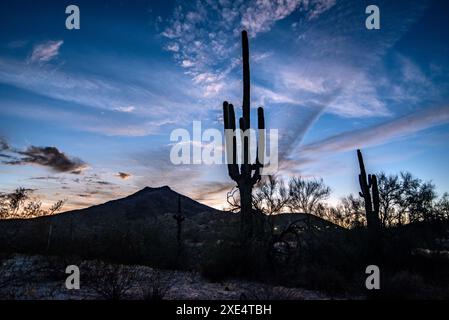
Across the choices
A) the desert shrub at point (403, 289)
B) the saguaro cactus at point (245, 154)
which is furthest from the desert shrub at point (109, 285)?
the desert shrub at point (403, 289)

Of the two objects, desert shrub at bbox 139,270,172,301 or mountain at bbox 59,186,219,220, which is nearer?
desert shrub at bbox 139,270,172,301

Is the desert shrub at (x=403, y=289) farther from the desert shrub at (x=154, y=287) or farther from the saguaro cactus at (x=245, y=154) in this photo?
the desert shrub at (x=154, y=287)

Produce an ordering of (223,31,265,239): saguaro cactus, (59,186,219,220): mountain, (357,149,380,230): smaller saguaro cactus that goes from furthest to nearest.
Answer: (59,186,219,220): mountain
(357,149,380,230): smaller saguaro cactus
(223,31,265,239): saguaro cactus

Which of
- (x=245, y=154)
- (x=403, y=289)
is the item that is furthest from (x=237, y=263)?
(x=403, y=289)

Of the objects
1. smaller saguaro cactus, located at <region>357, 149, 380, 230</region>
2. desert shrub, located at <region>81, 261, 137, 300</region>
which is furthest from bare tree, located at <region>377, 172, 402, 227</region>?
desert shrub, located at <region>81, 261, 137, 300</region>

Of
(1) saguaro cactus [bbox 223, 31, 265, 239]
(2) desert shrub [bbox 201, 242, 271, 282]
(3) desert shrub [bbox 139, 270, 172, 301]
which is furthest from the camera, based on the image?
(1) saguaro cactus [bbox 223, 31, 265, 239]

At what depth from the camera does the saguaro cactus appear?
1085cm

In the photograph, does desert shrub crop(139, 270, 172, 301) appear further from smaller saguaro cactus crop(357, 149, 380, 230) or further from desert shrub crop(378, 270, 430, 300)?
smaller saguaro cactus crop(357, 149, 380, 230)

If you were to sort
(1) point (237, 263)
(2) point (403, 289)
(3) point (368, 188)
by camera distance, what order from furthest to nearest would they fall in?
(3) point (368, 188), (1) point (237, 263), (2) point (403, 289)

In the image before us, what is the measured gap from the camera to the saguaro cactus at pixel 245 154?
10.9 metres

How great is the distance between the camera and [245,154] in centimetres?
1118

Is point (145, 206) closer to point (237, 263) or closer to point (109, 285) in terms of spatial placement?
point (237, 263)

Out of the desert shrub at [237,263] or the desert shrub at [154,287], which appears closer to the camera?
the desert shrub at [154,287]
